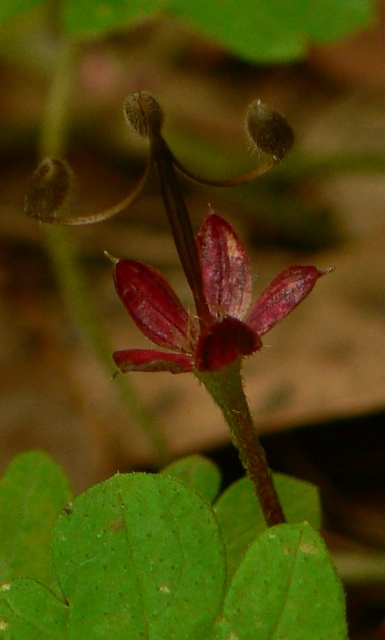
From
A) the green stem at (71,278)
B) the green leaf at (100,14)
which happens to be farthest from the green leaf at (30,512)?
the green leaf at (100,14)

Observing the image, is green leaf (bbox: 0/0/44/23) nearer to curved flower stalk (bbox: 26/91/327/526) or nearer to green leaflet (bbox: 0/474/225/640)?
curved flower stalk (bbox: 26/91/327/526)

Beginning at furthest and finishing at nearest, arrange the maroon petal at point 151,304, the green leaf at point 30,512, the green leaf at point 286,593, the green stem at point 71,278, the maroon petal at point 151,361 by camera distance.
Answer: the green stem at point 71,278
the green leaf at point 30,512
the maroon petal at point 151,304
the maroon petal at point 151,361
the green leaf at point 286,593

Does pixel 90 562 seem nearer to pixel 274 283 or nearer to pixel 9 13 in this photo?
pixel 274 283

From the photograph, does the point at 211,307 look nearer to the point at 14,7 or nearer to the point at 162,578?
the point at 162,578

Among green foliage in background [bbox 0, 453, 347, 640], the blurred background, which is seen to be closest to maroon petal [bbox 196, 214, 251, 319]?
green foliage in background [bbox 0, 453, 347, 640]

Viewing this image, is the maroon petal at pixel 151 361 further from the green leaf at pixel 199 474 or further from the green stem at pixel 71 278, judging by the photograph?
the green stem at pixel 71 278
